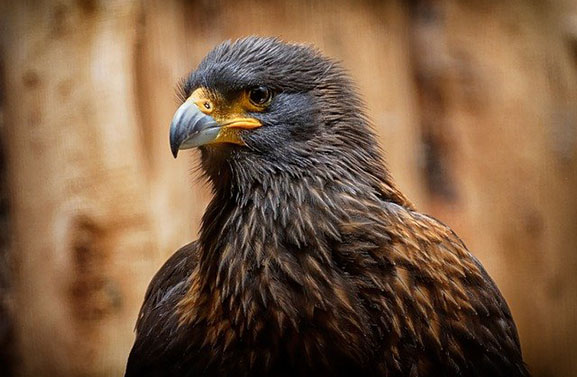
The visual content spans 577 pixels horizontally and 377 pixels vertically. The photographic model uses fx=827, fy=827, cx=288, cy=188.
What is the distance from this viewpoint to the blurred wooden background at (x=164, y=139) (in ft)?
11.0

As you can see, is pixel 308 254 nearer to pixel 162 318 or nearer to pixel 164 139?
pixel 162 318

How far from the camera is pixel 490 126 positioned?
3666mm

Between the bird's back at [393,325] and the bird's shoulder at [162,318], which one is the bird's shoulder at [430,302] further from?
the bird's shoulder at [162,318]

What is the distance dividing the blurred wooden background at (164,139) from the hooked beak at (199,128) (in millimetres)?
1189

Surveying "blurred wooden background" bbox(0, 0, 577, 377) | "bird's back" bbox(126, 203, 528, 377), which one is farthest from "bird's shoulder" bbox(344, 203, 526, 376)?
"blurred wooden background" bbox(0, 0, 577, 377)

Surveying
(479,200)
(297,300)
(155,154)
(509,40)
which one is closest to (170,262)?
(155,154)

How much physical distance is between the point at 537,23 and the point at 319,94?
4.75ft

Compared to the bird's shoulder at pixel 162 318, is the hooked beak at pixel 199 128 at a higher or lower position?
higher

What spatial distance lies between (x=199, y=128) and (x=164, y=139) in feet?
4.39

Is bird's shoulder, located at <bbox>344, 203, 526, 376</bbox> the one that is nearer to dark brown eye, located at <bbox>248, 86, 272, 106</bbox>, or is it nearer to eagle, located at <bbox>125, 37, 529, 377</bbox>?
eagle, located at <bbox>125, 37, 529, 377</bbox>

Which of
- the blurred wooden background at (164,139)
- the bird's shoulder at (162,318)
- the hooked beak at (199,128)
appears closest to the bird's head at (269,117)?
the hooked beak at (199,128)

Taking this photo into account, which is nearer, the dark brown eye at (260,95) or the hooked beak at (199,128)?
the hooked beak at (199,128)

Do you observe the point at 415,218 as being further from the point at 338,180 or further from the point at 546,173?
the point at 546,173

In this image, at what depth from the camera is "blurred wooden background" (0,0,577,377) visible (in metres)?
3.37
